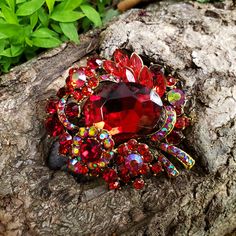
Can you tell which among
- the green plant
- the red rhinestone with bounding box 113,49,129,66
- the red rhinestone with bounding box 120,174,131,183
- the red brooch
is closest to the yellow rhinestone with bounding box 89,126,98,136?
the red brooch

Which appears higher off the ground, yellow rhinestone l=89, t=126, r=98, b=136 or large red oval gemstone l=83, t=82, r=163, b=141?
large red oval gemstone l=83, t=82, r=163, b=141

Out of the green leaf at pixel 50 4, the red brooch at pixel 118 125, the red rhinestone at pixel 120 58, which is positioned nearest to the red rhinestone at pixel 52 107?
the red brooch at pixel 118 125

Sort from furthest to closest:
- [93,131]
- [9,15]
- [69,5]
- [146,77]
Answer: [69,5] < [9,15] < [146,77] < [93,131]

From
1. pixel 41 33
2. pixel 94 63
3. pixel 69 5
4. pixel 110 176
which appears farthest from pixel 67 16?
pixel 110 176

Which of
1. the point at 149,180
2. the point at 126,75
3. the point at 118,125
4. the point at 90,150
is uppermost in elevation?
the point at 126,75

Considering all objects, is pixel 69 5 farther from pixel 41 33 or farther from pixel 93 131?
pixel 93 131

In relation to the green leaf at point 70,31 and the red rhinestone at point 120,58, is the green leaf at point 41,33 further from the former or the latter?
the red rhinestone at point 120,58

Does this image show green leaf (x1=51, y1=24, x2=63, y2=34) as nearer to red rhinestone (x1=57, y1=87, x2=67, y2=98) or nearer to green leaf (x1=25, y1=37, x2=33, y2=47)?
green leaf (x1=25, y1=37, x2=33, y2=47)
